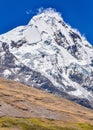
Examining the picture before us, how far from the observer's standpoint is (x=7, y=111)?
595 feet

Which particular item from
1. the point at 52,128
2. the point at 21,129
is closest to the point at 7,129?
the point at 21,129

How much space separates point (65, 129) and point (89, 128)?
8100 millimetres

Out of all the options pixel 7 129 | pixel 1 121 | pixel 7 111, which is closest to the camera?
pixel 7 129

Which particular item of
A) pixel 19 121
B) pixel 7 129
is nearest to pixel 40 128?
pixel 19 121

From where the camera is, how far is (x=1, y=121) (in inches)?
5315

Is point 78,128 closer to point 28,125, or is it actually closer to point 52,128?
point 52,128

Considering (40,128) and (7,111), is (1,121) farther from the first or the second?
(7,111)

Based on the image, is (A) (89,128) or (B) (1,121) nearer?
(B) (1,121)

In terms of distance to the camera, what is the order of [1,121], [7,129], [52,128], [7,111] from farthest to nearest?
[7,111]
[52,128]
[1,121]
[7,129]

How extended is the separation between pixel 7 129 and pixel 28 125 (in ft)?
30.5

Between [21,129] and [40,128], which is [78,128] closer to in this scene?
[40,128]

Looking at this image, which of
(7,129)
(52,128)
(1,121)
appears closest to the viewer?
(7,129)

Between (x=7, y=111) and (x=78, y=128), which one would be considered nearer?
(x=78, y=128)

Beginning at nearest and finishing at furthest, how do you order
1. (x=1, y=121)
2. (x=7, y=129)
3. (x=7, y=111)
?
(x=7, y=129), (x=1, y=121), (x=7, y=111)
